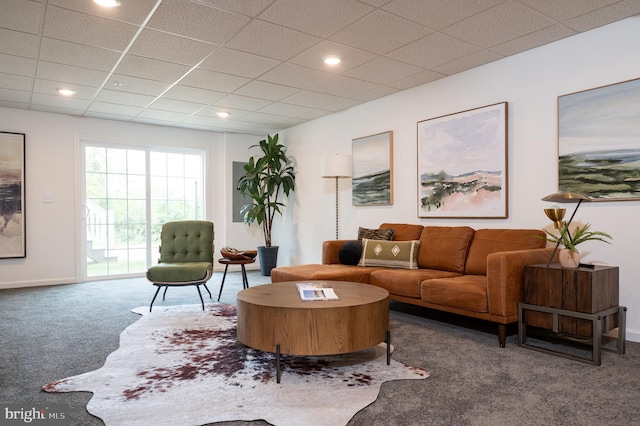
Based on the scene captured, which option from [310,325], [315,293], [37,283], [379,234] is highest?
[379,234]

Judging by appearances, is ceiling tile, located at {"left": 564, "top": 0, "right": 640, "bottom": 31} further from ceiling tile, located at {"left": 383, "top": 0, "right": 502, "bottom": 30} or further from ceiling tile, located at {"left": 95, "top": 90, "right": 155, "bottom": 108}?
ceiling tile, located at {"left": 95, "top": 90, "right": 155, "bottom": 108}

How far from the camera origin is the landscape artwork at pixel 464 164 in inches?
160

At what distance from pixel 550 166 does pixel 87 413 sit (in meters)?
3.84

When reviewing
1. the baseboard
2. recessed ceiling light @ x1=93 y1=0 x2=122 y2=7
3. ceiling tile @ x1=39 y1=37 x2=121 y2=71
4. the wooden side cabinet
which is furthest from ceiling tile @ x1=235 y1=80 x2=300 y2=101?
the baseboard

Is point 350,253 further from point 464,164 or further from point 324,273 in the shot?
point 464,164

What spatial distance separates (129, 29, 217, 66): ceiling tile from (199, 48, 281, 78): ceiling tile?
0.38 feet

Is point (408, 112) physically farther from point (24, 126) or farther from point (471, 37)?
point (24, 126)

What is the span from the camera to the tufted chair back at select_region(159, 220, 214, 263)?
4.87 metres

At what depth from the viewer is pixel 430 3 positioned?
117 inches

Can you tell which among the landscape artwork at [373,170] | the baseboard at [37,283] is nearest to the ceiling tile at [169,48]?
the landscape artwork at [373,170]

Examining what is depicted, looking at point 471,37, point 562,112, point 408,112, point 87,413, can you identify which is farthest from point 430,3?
point 87,413

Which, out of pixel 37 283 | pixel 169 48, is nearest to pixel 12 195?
pixel 37 283

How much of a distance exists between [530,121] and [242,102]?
11.5 ft

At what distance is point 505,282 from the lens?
3.07 metres
